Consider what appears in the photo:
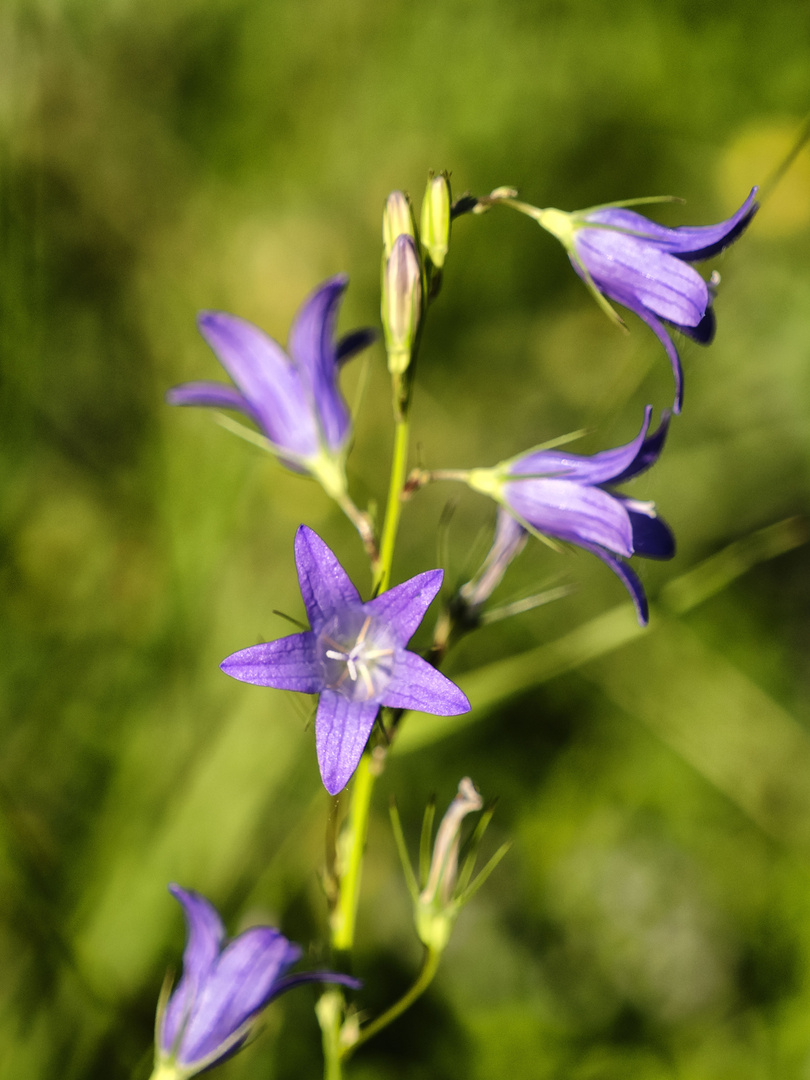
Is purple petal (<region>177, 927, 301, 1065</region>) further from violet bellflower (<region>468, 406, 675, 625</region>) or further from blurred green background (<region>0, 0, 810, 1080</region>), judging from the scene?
violet bellflower (<region>468, 406, 675, 625</region>)

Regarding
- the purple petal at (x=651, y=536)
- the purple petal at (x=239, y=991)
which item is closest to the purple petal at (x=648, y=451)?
the purple petal at (x=651, y=536)

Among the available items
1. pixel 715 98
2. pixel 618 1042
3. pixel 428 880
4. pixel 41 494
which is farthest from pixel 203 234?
pixel 618 1042

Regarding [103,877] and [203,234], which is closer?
[103,877]

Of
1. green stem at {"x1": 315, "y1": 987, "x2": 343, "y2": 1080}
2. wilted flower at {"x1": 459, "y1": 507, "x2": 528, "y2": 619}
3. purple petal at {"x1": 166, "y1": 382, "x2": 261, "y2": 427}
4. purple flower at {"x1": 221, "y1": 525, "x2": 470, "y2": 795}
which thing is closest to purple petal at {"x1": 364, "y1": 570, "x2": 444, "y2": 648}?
purple flower at {"x1": 221, "y1": 525, "x2": 470, "y2": 795}

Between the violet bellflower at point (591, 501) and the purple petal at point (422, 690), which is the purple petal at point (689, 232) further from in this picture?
the purple petal at point (422, 690)

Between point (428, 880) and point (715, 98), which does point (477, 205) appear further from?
point (715, 98)
